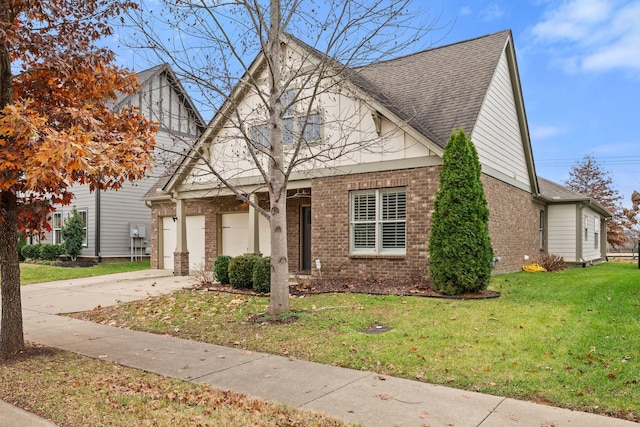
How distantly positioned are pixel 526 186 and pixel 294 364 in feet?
45.0

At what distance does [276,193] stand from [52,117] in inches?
140

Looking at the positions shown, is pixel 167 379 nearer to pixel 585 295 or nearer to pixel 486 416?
pixel 486 416

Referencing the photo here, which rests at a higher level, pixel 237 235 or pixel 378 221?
pixel 378 221

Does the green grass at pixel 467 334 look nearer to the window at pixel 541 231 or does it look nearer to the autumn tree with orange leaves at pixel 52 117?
the autumn tree with orange leaves at pixel 52 117

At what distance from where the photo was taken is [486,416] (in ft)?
13.3

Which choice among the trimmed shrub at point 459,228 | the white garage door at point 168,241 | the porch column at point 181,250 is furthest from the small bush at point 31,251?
the trimmed shrub at point 459,228

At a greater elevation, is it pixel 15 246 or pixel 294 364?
pixel 15 246

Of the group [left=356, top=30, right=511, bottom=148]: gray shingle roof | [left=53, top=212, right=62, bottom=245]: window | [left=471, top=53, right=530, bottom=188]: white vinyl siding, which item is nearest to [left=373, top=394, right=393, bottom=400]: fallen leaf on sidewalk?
[left=356, top=30, right=511, bottom=148]: gray shingle roof

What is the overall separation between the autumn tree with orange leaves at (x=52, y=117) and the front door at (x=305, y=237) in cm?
862

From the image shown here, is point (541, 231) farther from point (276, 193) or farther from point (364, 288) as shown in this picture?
point (276, 193)

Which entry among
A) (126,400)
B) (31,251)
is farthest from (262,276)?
(31,251)

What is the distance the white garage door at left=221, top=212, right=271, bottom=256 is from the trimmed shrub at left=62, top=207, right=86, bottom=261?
9258mm

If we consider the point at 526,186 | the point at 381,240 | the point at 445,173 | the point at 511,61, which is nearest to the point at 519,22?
the point at 511,61

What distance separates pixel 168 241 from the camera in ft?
64.0
